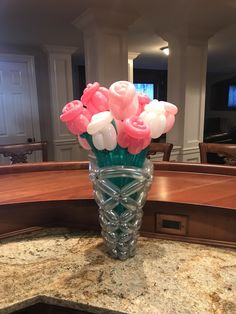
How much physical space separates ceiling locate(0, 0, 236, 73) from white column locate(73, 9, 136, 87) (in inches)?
3.1

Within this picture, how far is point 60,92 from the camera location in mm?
4008

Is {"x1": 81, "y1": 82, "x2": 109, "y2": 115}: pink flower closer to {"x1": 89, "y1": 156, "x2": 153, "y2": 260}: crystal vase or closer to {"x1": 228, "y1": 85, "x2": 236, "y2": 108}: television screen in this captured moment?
{"x1": 89, "y1": 156, "x2": 153, "y2": 260}: crystal vase

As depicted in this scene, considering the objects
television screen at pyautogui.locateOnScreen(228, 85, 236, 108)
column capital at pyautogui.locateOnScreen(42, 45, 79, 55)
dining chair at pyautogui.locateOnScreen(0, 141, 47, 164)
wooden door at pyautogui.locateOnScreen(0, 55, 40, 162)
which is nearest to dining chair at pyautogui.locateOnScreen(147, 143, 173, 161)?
dining chair at pyautogui.locateOnScreen(0, 141, 47, 164)

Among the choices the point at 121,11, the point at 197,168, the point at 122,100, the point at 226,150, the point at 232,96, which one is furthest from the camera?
the point at 232,96

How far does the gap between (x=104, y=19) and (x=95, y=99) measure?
6.37 ft

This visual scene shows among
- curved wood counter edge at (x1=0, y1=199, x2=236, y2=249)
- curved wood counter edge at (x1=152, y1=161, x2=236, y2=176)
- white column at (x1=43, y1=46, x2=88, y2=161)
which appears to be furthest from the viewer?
white column at (x1=43, y1=46, x2=88, y2=161)

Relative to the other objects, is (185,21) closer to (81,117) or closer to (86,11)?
(86,11)

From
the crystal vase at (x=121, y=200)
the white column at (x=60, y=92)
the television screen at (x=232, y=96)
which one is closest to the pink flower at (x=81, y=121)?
the crystal vase at (x=121, y=200)

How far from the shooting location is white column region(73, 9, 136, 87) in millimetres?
2344

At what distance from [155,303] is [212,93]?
351 inches

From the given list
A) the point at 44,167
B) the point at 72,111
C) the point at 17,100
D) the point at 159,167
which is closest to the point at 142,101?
the point at 72,111

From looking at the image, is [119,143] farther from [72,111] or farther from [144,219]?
[144,219]

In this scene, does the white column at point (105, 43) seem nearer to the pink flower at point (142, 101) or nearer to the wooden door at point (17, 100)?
the wooden door at point (17, 100)

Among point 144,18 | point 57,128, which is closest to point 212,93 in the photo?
point 57,128
